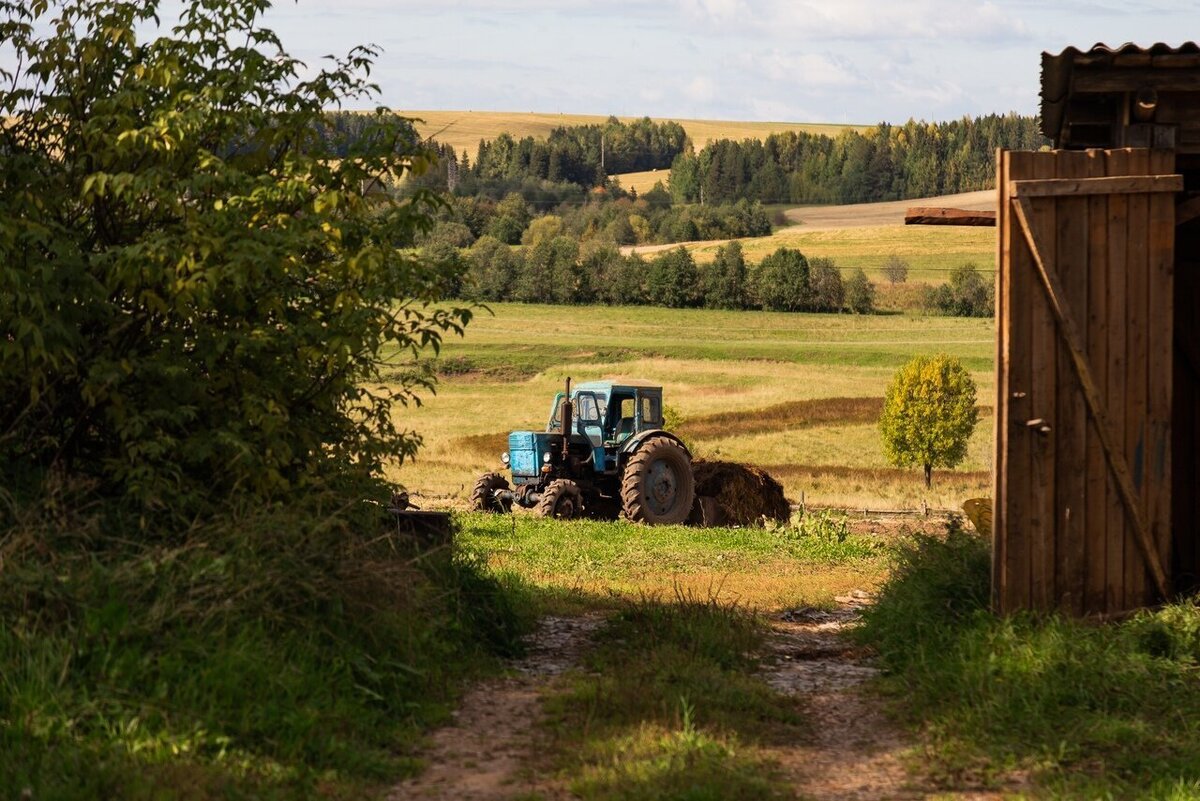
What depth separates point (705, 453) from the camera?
4381cm

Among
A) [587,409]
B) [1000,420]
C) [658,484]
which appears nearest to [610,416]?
[587,409]

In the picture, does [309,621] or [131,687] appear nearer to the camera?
[131,687]

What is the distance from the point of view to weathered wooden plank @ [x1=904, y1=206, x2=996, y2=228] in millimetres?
9211

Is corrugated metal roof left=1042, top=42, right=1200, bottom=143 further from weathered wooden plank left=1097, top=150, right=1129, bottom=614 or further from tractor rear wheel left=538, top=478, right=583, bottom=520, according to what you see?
tractor rear wheel left=538, top=478, right=583, bottom=520

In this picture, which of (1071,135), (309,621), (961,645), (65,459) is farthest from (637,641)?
(1071,135)

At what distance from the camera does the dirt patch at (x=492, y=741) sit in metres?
5.95

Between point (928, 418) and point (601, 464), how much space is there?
19936 millimetres

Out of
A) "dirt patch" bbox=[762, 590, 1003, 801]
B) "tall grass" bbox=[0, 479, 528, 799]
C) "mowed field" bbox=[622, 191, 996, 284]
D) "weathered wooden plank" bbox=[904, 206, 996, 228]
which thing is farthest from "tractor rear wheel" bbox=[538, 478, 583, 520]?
"mowed field" bbox=[622, 191, 996, 284]

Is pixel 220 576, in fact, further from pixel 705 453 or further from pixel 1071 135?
pixel 705 453

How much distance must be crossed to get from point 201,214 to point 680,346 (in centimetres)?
6093

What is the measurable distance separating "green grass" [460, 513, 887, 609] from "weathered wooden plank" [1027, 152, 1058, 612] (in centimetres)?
371

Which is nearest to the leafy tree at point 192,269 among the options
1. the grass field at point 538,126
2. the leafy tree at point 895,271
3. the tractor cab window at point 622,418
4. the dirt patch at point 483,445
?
the tractor cab window at point 622,418

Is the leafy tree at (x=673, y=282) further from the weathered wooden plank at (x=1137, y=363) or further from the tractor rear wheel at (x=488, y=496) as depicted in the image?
the weathered wooden plank at (x=1137, y=363)

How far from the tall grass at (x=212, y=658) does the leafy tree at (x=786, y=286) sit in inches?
3061
